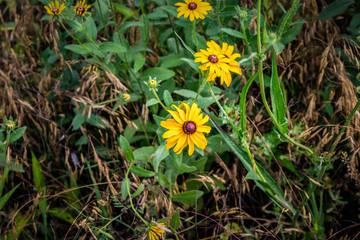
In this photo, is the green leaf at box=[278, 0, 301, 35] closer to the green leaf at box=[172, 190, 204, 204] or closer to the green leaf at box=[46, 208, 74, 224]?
the green leaf at box=[172, 190, 204, 204]

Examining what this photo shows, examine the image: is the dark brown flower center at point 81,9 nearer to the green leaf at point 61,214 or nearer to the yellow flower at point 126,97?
the yellow flower at point 126,97

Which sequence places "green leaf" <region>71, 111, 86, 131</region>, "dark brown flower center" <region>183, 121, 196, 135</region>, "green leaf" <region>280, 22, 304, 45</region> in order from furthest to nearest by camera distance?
"green leaf" <region>71, 111, 86, 131</region>
"green leaf" <region>280, 22, 304, 45</region>
"dark brown flower center" <region>183, 121, 196, 135</region>

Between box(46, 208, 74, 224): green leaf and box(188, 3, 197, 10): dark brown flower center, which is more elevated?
box(188, 3, 197, 10): dark brown flower center

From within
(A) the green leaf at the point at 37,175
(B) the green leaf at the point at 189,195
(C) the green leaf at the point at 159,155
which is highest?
(C) the green leaf at the point at 159,155

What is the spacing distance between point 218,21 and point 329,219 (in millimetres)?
1275

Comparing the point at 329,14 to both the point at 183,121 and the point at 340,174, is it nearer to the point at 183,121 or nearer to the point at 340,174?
the point at 340,174

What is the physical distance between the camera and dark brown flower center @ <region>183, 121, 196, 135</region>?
122cm

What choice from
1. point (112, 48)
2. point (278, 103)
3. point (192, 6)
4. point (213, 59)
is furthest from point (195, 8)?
point (278, 103)

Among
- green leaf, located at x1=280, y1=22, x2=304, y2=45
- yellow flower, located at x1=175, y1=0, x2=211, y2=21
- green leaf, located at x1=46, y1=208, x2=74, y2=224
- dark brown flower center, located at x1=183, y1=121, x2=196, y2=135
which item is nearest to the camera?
dark brown flower center, located at x1=183, y1=121, x2=196, y2=135

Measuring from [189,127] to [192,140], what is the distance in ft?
0.18

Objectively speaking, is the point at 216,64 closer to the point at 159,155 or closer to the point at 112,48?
the point at 159,155

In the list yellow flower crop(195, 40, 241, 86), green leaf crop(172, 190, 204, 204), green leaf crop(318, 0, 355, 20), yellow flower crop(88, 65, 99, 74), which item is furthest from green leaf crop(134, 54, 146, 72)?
green leaf crop(318, 0, 355, 20)

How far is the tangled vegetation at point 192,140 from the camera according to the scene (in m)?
1.42

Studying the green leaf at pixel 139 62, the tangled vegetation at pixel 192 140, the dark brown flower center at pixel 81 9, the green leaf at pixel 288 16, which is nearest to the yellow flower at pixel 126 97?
the tangled vegetation at pixel 192 140
